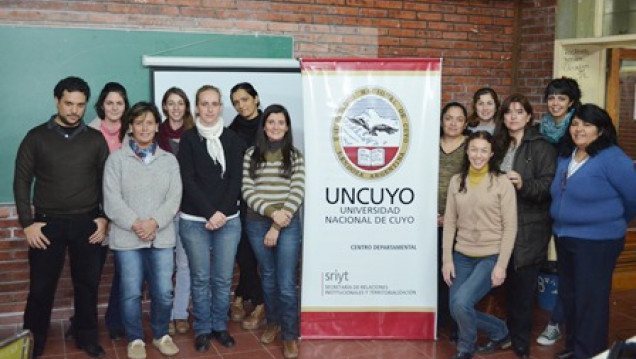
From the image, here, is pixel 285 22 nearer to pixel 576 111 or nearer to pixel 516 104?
pixel 516 104

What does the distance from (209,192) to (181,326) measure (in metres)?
1.02

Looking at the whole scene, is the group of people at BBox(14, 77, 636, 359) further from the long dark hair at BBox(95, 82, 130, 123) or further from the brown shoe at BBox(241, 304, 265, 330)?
the brown shoe at BBox(241, 304, 265, 330)

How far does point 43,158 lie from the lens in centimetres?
351

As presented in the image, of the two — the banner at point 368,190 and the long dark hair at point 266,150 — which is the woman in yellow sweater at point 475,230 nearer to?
the banner at point 368,190

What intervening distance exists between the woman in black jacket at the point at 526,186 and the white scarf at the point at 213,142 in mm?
1551

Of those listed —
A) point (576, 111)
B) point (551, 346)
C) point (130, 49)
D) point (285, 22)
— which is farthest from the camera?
point (285, 22)

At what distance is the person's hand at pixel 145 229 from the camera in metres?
3.48

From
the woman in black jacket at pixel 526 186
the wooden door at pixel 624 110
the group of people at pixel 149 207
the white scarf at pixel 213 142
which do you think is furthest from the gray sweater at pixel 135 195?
the wooden door at pixel 624 110

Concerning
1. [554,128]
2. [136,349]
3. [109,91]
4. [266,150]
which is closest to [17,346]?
[136,349]

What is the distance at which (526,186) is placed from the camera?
3.60 meters

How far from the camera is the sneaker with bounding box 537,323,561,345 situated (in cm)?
407

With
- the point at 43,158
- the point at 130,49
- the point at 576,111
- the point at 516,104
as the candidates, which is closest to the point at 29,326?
the point at 43,158

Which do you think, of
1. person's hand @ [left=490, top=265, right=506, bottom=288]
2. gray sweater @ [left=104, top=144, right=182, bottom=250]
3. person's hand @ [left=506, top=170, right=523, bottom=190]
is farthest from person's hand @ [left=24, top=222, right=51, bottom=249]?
person's hand @ [left=506, top=170, right=523, bottom=190]

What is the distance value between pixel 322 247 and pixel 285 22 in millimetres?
1843
